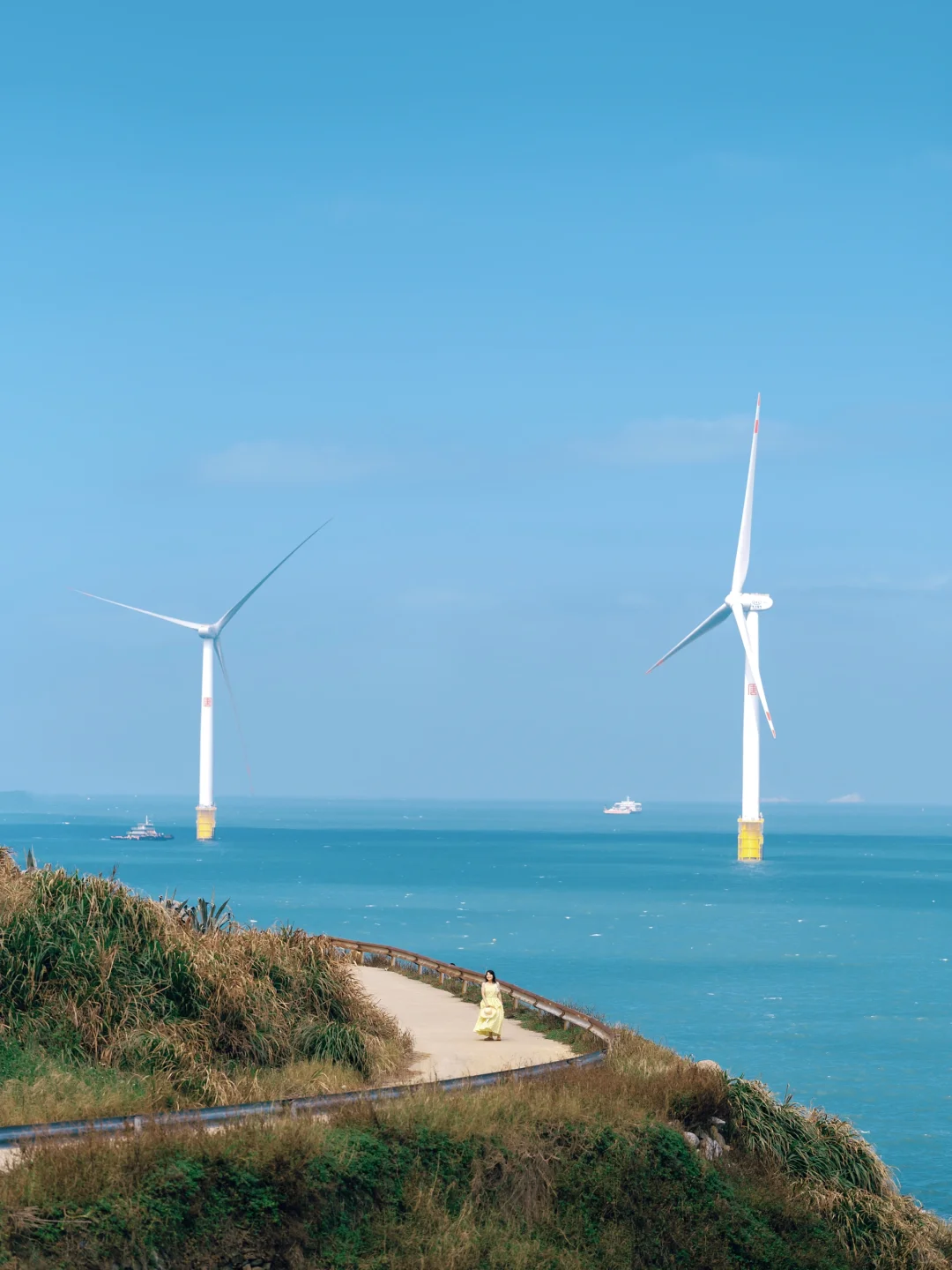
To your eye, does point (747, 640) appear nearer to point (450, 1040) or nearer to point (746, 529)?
point (746, 529)

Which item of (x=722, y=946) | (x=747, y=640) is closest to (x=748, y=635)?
(x=747, y=640)

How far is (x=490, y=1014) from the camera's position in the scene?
92.4 feet

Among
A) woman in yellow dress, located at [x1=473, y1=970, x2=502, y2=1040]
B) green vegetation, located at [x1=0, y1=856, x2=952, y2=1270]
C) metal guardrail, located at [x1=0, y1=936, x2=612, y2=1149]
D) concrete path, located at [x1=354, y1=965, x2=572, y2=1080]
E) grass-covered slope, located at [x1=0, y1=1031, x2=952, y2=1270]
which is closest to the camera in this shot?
grass-covered slope, located at [x1=0, y1=1031, x2=952, y2=1270]

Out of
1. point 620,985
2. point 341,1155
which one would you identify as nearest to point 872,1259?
point 341,1155

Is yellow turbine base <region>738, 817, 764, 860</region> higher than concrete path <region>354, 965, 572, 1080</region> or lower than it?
lower

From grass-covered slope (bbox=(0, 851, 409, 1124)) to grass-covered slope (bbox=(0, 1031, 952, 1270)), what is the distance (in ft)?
10.4

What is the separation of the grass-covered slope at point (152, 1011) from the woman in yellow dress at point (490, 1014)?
1920 millimetres

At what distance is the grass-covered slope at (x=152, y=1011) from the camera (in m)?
22.0

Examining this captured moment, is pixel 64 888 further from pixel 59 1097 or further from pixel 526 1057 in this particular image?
pixel 526 1057

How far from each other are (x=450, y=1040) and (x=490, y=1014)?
1.21 meters

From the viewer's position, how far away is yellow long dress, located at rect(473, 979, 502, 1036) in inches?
1108

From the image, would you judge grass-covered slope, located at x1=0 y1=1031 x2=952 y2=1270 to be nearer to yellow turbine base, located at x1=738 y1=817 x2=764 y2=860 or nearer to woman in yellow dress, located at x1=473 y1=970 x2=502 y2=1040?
woman in yellow dress, located at x1=473 y1=970 x2=502 y2=1040

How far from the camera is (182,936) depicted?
2614cm

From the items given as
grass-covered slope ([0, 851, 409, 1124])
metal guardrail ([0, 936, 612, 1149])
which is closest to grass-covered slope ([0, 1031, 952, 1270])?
metal guardrail ([0, 936, 612, 1149])
